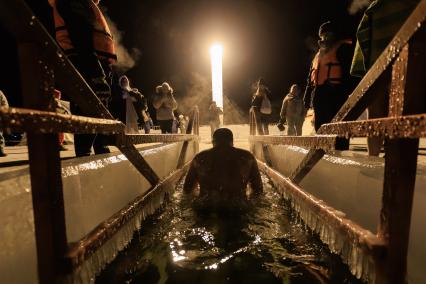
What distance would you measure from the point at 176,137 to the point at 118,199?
1664mm

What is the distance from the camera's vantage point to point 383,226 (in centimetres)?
133

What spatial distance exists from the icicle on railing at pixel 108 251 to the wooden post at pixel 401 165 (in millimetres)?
1473

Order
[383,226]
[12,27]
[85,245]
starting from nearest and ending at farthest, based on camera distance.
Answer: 1. [12,27]
2. [383,226]
3. [85,245]

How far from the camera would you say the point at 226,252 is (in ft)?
7.86

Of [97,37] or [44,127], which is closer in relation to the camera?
[44,127]

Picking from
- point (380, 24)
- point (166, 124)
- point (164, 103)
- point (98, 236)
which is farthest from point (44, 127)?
point (166, 124)

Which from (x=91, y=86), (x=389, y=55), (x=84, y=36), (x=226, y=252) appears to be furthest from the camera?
(x=91, y=86)

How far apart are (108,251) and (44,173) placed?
1.18m

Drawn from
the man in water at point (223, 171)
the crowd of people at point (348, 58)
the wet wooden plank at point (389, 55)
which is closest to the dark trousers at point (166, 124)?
the crowd of people at point (348, 58)

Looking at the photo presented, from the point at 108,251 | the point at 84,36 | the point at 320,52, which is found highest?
the point at 320,52

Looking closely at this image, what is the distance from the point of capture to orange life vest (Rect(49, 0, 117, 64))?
9.45 ft

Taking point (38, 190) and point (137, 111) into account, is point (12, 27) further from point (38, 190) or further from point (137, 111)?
point (137, 111)

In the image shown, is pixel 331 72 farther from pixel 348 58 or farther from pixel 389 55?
pixel 389 55

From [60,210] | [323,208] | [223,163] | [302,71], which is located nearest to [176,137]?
[223,163]
